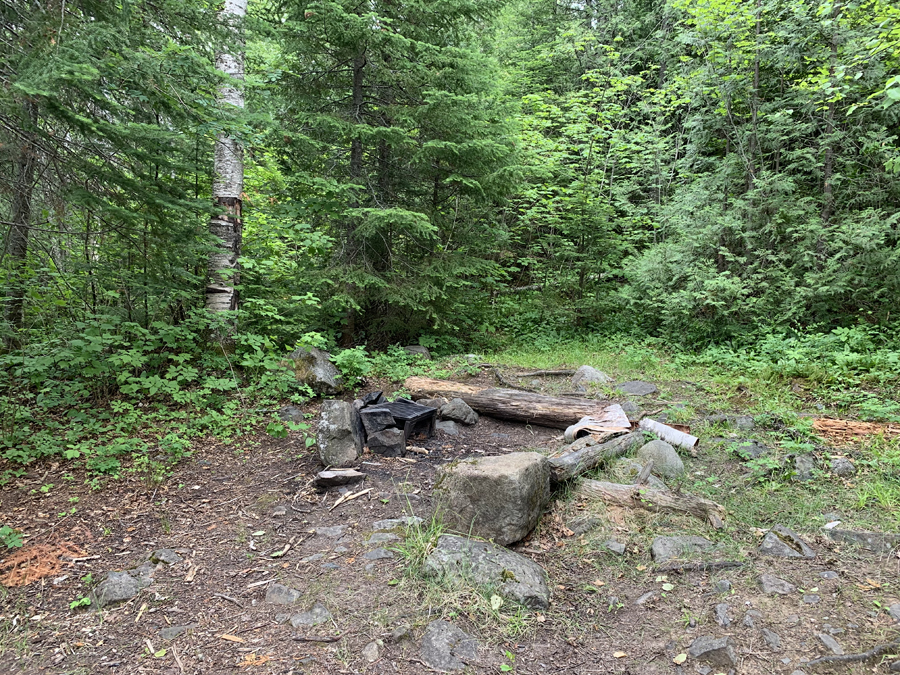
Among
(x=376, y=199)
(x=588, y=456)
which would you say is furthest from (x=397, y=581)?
(x=376, y=199)

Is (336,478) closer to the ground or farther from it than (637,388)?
closer to the ground

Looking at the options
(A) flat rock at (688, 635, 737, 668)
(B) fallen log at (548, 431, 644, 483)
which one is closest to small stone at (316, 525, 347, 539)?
(B) fallen log at (548, 431, 644, 483)

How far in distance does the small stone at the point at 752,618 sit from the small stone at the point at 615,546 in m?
0.79

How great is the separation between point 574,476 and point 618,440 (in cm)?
86

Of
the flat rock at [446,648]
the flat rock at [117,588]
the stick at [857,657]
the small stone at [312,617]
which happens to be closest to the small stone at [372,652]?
the flat rock at [446,648]

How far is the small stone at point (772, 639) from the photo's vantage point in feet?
7.70

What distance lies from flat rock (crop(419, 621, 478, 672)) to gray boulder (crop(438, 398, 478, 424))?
333 cm

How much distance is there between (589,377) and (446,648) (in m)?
5.34

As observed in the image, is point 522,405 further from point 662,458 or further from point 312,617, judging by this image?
point 312,617

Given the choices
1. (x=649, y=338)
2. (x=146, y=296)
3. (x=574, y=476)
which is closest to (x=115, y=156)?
(x=146, y=296)

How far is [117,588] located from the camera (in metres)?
2.83

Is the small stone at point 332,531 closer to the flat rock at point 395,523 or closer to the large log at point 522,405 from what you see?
the flat rock at point 395,523

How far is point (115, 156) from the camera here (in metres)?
4.09

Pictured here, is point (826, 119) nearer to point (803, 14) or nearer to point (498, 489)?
point (803, 14)
